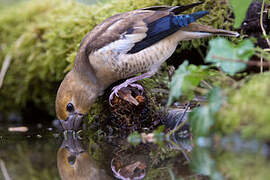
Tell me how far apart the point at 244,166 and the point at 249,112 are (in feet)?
1.25

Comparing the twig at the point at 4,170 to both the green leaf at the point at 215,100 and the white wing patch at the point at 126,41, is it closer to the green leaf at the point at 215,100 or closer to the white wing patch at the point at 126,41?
the green leaf at the point at 215,100

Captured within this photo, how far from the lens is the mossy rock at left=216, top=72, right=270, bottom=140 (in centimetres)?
188

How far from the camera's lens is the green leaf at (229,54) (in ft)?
7.66

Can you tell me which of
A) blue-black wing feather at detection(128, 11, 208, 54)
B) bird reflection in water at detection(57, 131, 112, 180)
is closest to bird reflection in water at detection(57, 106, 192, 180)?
bird reflection in water at detection(57, 131, 112, 180)

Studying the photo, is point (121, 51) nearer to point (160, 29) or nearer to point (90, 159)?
point (160, 29)

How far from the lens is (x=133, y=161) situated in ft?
8.04

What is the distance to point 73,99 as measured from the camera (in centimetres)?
381

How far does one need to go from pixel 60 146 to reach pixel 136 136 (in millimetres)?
733

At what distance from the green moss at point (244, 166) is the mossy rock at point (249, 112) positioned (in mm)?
136

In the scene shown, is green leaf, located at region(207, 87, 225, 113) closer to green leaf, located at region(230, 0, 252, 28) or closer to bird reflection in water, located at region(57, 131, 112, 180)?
bird reflection in water, located at region(57, 131, 112, 180)

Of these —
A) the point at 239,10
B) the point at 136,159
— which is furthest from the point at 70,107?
the point at 239,10

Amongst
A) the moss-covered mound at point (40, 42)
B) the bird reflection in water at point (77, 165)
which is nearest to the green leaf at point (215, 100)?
the bird reflection in water at point (77, 165)

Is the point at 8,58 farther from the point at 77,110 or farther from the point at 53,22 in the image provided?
the point at 77,110

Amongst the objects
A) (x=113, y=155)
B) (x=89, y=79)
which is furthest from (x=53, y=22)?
(x=113, y=155)
